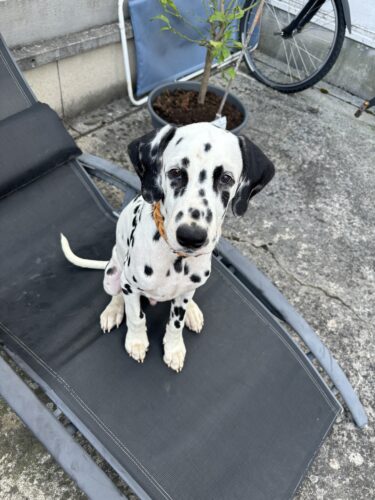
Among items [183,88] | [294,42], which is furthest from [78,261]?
[294,42]

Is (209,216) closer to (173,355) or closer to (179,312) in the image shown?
(179,312)

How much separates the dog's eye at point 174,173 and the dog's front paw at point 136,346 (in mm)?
1008

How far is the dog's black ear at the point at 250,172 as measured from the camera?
1620 millimetres

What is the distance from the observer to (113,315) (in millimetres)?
2336

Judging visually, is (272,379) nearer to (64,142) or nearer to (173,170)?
(173,170)

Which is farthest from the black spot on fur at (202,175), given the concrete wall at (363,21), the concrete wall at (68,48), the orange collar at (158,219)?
the concrete wall at (363,21)

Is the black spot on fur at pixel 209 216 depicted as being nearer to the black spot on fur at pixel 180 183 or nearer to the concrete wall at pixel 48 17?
the black spot on fur at pixel 180 183

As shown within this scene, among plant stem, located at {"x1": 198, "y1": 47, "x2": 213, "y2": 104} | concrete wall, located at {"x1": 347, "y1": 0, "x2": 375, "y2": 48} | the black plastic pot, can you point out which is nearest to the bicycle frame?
Result: concrete wall, located at {"x1": 347, "y1": 0, "x2": 375, "y2": 48}

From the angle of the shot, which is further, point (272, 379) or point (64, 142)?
point (64, 142)

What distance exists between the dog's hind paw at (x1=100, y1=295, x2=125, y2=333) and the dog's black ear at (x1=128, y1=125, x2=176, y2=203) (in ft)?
2.92

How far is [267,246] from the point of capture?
11.3ft

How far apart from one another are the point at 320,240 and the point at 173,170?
2.37 m

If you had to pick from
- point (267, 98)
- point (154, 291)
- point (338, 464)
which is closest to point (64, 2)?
point (267, 98)

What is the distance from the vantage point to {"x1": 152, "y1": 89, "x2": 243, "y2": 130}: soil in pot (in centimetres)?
385
